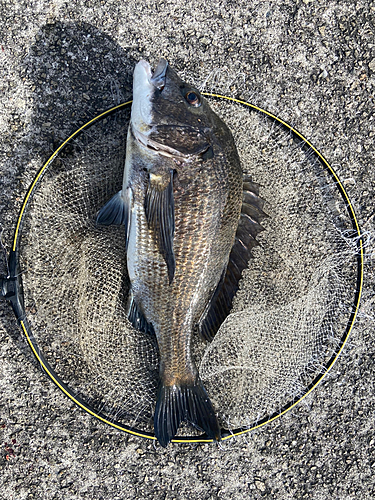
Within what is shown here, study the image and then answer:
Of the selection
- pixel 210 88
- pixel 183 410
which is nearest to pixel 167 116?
pixel 210 88

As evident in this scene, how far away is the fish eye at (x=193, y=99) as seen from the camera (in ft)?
5.58

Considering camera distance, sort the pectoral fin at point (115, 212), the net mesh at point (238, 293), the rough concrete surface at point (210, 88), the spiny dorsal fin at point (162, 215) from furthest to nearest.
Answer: the rough concrete surface at point (210, 88), the net mesh at point (238, 293), the pectoral fin at point (115, 212), the spiny dorsal fin at point (162, 215)

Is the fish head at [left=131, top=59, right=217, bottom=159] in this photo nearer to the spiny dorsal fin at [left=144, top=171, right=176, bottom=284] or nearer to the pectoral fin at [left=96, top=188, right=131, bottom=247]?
the spiny dorsal fin at [left=144, top=171, right=176, bottom=284]

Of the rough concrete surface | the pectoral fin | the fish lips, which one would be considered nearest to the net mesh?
the pectoral fin

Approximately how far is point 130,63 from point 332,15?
49.0 inches

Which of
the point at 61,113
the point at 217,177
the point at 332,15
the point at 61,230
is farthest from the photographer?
the point at 332,15

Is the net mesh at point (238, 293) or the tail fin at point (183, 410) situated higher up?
the net mesh at point (238, 293)

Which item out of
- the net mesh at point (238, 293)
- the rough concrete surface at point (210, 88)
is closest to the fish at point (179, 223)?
the net mesh at point (238, 293)

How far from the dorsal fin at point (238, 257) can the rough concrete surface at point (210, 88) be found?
73 cm

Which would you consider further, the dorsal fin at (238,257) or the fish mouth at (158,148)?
the dorsal fin at (238,257)

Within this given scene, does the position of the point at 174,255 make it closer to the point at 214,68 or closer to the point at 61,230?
the point at 61,230

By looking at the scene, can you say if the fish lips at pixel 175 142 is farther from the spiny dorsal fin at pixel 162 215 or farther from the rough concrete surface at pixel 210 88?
the rough concrete surface at pixel 210 88

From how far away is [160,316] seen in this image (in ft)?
5.87

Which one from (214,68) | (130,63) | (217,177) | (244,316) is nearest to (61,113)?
(130,63)
